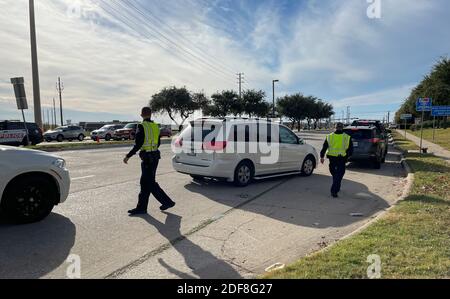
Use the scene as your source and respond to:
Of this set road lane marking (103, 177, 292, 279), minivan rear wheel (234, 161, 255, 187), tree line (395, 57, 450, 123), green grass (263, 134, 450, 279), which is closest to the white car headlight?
road lane marking (103, 177, 292, 279)

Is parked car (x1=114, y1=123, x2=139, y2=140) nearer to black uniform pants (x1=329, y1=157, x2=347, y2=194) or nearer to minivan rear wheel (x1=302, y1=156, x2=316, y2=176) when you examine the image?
minivan rear wheel (x1=302, y1=156, x2=316, y2=176)

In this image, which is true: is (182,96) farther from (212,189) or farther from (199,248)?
(199,248)

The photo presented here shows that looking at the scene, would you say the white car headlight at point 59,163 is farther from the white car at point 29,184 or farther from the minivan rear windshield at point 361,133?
the minivan rear windshield at point 361,133

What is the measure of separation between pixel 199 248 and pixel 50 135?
35181mm

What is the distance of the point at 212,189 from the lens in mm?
9195

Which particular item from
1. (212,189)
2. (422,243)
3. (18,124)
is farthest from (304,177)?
(18,124)

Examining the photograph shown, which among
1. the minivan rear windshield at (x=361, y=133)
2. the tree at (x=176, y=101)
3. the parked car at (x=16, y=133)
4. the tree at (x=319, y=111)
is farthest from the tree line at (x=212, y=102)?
the minivan rear windshield at (x=361, y=133)

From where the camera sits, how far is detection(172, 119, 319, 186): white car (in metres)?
9.02

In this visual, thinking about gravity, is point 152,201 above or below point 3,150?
below

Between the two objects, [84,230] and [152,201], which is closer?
[84,230]

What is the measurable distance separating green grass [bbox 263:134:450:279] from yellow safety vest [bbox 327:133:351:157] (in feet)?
6.66

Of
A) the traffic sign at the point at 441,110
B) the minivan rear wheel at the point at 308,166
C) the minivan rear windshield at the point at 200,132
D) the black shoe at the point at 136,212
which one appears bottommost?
the black shoe at the point at 136,212

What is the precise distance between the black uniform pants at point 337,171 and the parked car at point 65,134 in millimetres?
33310

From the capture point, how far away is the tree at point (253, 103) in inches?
2281
